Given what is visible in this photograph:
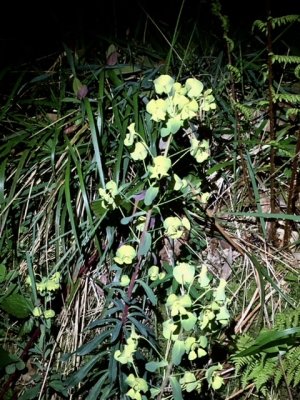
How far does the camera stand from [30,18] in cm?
225

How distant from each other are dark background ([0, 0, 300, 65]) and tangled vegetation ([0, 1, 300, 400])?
0.44 feet

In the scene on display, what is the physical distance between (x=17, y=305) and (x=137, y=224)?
0.62 metres

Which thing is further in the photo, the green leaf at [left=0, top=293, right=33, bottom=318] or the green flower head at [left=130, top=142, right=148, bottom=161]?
the green leaf at [left=0, top=293, right=33, bottom=318]

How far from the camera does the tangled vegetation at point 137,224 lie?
172cm

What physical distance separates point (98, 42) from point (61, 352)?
147 cm

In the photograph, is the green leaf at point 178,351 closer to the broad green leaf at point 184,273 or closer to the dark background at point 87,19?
the broad green leaf at point 184,273

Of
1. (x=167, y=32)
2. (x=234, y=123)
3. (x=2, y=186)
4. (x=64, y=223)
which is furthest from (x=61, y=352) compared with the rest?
(x=167, y=32)

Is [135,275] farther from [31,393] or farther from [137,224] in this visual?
[31,393]

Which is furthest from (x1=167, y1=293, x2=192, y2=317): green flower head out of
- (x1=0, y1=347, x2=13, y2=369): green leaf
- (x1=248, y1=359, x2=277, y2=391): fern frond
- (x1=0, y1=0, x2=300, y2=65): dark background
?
(x1=0, y1=0, x2=300, y2=65): dark background

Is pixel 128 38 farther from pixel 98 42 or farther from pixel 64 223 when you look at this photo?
pixel 64 223

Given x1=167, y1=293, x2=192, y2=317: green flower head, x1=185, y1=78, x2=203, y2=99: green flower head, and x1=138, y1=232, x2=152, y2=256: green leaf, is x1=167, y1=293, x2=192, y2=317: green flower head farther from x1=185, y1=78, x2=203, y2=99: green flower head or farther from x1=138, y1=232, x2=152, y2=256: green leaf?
x1=185, y1=78, x2=203, y2=99: green flower head

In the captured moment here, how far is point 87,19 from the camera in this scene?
223 centimetres

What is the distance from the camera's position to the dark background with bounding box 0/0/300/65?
7.22 feet

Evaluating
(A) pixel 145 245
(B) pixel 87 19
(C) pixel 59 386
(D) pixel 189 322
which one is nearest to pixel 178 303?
(D) pixel 189 322
